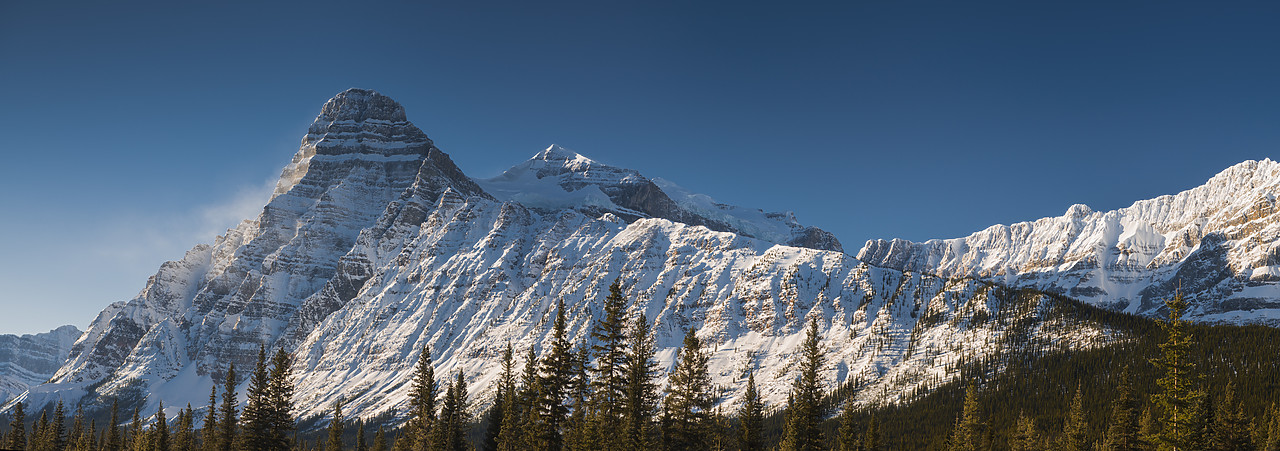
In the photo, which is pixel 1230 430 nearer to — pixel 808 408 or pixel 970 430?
pixel 970 430

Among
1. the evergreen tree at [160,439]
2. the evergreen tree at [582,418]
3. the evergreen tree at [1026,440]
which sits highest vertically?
the evergreen tree at [582,418]

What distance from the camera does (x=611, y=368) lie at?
190ft

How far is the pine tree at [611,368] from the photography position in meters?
56.1

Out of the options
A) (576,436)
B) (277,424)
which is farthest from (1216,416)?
(277,424)

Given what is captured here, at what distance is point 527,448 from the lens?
67.3 m

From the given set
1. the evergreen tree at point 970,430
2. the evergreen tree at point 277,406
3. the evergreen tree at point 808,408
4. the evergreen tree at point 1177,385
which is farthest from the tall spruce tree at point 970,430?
the evergreen tree at point 277,406

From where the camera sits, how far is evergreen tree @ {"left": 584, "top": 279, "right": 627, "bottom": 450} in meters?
56.1

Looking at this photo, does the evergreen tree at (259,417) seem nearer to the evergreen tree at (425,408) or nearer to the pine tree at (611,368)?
the evergreen tree at (425,408)

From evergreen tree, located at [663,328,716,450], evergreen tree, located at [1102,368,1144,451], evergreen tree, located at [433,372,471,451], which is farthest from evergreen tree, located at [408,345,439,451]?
evergreen tree, located at [1102,368,1144,451]

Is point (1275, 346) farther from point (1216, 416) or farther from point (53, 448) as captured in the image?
point (53, 448)

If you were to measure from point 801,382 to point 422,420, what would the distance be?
37660 millimetres

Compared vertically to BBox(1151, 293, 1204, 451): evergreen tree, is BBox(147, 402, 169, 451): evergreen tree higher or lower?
lower

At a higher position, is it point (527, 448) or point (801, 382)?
point (801, 382)

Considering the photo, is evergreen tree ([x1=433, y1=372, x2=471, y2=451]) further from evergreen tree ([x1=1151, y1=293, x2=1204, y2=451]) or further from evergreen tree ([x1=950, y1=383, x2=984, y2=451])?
evergreen tree ([x1=1151, y1=293, x2=1204, y2=451])
